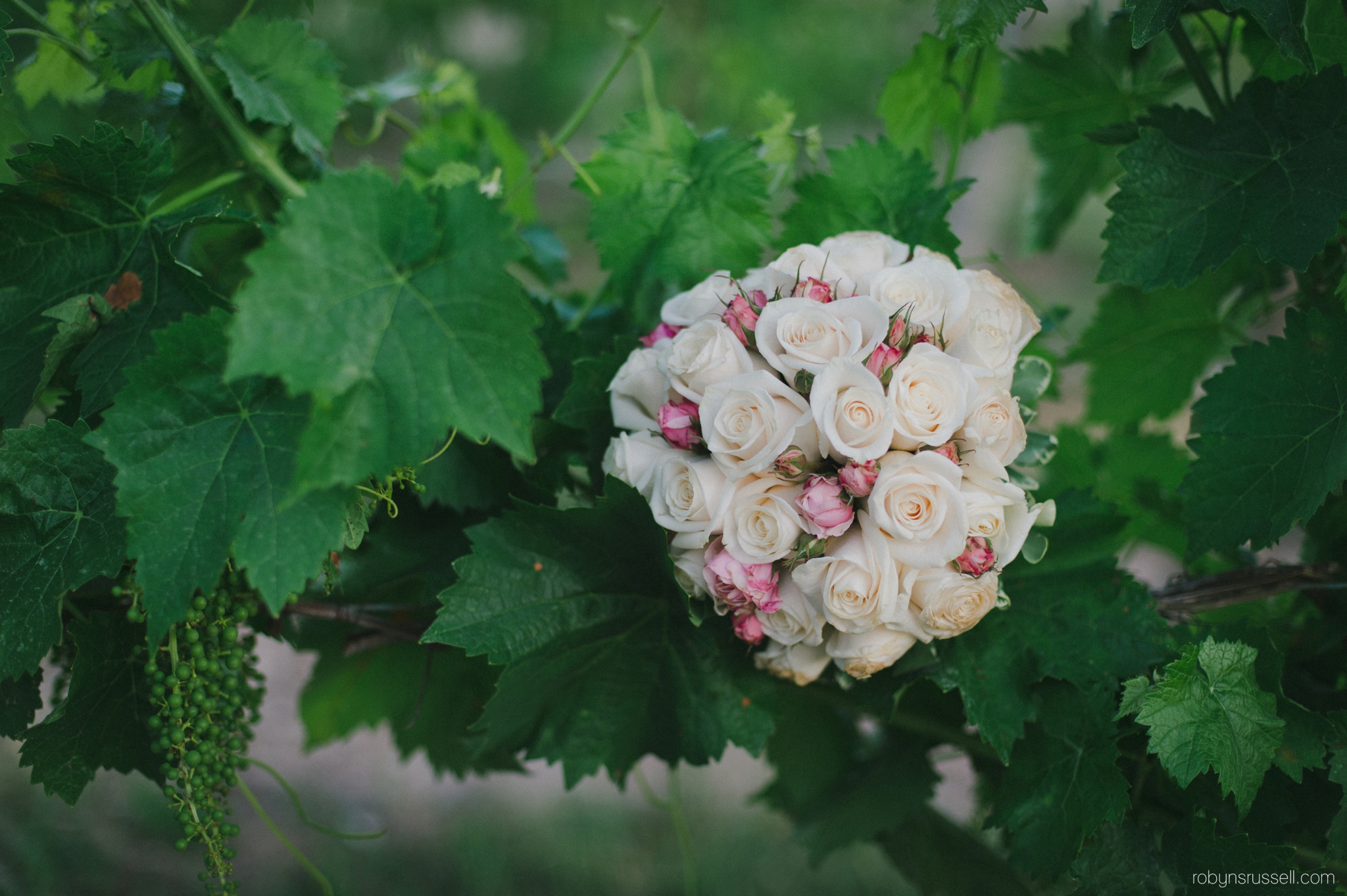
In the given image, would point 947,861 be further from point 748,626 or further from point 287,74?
point 287,74

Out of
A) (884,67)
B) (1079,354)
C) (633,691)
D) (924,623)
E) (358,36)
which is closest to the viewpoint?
(924,623)

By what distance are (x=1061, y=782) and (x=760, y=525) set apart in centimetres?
32

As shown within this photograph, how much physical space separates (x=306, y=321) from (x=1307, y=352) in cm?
70

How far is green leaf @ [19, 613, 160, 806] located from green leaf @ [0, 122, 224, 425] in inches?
6.5

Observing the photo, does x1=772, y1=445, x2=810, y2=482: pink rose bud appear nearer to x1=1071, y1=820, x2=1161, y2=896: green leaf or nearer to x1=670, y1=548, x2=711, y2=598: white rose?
x1=670, y1=548, x2=711, y2=598: white rose

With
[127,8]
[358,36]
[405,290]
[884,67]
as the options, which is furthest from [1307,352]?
[358,36]

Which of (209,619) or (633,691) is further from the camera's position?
(633,691)

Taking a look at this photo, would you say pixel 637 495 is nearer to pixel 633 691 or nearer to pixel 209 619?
pixel 633 691

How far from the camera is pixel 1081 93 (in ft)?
2.87

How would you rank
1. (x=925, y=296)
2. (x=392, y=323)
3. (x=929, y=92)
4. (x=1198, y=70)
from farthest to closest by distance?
(x=929, y=92) < (x=1198, y=70) < (x=925, y=296) < (x=392, y=323)

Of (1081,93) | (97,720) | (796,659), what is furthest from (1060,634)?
(97,720)

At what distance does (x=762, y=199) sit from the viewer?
0.72 m

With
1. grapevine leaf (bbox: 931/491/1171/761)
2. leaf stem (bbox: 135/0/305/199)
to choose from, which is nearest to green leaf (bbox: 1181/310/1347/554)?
grapevine leaf (bbox: 931/491/1171/761)

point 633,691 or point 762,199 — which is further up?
point 762,199
